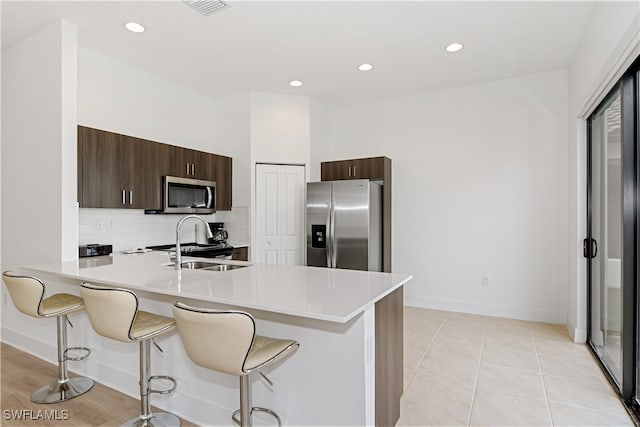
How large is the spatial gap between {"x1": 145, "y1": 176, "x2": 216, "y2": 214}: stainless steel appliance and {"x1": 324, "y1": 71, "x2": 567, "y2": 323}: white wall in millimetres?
2297

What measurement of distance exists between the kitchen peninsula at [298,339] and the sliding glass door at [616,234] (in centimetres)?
153

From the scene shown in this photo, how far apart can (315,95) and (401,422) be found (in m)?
4.00

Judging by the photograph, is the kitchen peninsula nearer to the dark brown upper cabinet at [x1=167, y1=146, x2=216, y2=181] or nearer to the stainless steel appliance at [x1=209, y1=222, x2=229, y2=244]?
the dark brown upper cabinet at [x1=167, y1=146, x2=216, y2=181]

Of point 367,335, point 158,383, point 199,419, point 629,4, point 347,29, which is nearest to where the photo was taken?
point 367,335

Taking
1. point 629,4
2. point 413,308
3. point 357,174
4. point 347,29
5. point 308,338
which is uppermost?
point 347,29

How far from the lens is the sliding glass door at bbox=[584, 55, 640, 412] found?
2236mm

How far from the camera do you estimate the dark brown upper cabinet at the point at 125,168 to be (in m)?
3.08

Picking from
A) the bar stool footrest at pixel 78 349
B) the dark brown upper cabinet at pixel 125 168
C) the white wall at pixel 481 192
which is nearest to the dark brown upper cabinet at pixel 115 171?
the dark brown upper cabinet at pixel 125 168

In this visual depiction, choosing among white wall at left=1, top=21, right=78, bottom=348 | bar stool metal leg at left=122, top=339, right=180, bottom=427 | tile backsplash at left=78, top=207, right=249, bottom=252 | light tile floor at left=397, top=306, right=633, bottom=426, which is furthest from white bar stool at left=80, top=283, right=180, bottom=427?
tile backsplash at left=78, top=207, right=249, bottom=252

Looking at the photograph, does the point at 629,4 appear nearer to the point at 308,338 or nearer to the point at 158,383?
the point at 308,338

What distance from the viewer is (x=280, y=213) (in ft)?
15.8

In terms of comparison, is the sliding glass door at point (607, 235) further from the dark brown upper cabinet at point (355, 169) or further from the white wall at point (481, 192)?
the dark brown upper cabinet at point (355, 169)

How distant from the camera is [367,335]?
1.62 metres

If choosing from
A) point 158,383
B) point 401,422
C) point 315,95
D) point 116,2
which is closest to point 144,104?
point 116,2
